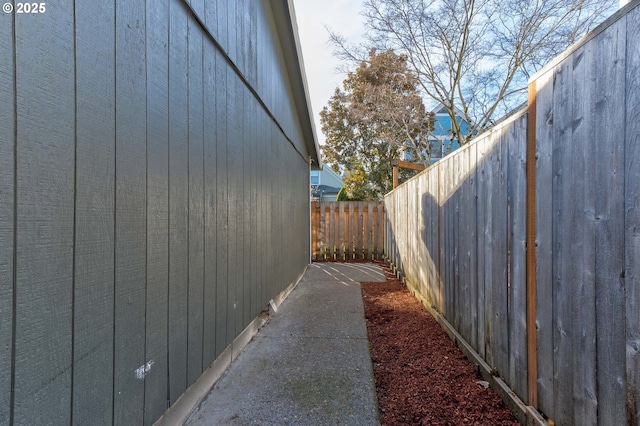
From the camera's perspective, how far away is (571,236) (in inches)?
56.2

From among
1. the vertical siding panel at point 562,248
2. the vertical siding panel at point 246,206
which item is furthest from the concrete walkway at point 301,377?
the vertical siding panel at point 562,248

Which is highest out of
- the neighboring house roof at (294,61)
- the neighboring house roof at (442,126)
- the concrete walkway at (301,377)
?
the neighboring house roof at (442,126)

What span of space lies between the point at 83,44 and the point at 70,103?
25 cm

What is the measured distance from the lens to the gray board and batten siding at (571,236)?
3.81ft

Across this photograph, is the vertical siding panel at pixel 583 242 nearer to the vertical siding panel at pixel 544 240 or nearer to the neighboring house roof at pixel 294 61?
the vertical siding panel at pixel 544 240

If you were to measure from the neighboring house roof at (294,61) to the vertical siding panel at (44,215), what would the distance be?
152 inches

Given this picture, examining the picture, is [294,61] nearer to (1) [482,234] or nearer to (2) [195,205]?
(2) [195,205]

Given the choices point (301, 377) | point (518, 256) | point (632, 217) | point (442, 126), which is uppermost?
point (442, 126)

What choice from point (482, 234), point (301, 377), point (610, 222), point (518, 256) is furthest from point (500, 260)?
point (301, 377)

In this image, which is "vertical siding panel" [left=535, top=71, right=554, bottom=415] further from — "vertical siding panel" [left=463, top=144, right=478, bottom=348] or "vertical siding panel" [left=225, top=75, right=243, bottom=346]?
"vertical siding panel" [left=225, top=75, right=243, bottom=346]

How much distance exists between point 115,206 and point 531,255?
2.05 metres

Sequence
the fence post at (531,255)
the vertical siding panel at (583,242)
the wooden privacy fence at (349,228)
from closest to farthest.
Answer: the vertical siding panel at (583,242)
the fence post at (531,255)
the wooden privacy fence at (349,228)

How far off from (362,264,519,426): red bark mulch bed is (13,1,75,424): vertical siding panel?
1714mm

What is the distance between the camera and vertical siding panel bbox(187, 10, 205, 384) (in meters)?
2.07
